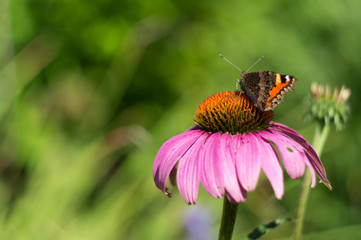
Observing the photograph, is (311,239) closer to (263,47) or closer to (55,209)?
(55,209)

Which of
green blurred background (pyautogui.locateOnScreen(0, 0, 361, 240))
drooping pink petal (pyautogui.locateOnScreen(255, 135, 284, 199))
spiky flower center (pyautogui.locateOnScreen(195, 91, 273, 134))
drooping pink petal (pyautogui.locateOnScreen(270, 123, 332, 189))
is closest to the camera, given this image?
drooping pink petal (pyautogui.locateOnScreen(255, 135, 284, 199))

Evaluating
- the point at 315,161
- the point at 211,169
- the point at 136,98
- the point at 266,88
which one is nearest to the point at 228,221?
the point at 211,169

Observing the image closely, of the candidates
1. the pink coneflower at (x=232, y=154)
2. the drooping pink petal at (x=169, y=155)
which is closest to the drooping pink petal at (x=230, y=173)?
the pink coneflower at (x=232, y=154)

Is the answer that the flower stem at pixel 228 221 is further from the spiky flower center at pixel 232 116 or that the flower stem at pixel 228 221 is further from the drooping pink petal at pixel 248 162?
the spiky flower center at pixel 232 116

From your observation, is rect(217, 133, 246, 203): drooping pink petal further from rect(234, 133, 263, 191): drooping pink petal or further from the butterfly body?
the butterfly body

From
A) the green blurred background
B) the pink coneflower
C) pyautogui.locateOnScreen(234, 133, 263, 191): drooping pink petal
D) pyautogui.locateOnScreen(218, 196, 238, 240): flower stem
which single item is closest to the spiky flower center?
the pink coneflower

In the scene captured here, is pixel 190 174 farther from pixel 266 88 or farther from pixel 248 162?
pixel 266 88
